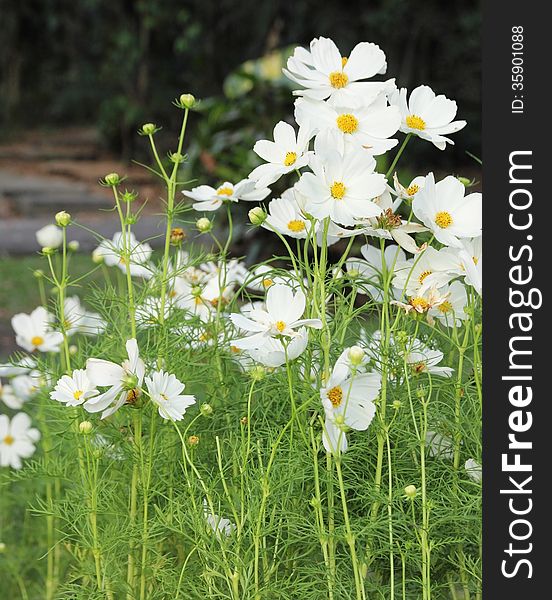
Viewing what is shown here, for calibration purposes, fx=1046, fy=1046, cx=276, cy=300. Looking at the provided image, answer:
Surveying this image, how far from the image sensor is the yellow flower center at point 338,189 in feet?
3.53

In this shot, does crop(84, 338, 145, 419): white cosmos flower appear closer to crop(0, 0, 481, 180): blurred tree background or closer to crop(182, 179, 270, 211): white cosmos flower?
crop(182, 179, 270, 211): white cosmos flower

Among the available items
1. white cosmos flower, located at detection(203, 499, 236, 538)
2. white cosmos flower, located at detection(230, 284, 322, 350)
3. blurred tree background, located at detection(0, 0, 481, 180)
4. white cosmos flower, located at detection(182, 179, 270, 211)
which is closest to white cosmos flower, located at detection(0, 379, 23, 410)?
white cosmos flower, located at detection(182, 179, 270, 211)

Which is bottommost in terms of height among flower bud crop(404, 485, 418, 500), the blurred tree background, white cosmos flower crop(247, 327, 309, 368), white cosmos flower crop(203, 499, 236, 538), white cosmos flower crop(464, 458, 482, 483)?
white cosmos flower crop(203, 499, 236, 538)

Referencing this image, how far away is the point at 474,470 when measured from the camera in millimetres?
1178

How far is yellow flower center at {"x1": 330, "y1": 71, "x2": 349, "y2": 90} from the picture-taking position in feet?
3.85

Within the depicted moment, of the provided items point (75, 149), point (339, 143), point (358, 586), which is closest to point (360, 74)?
point (339, 143)

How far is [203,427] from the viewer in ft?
4.28

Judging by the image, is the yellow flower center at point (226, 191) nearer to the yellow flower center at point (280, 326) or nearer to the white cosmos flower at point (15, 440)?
the yellow flower center at point (280, 326)

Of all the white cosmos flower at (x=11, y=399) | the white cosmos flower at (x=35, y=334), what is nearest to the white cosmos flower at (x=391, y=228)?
the white cosmos flower at (x=35, y=334)

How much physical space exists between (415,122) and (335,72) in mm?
110

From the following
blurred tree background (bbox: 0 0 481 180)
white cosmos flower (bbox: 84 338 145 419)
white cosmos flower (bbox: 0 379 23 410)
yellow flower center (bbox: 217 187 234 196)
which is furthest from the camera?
blurred tree background (bbox: 0 0 481 180)

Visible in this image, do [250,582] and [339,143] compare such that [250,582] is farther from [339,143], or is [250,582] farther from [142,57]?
[142,57]

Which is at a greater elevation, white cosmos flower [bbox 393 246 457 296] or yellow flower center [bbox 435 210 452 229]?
yellow flower center [bbox 435 210 452 229]

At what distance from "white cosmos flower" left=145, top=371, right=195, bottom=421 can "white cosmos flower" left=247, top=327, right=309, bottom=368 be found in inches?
3.5
